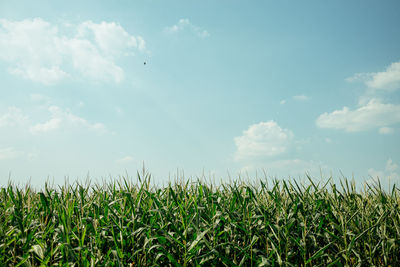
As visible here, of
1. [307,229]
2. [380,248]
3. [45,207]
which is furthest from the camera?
[45,207]

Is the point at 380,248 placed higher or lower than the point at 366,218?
lower

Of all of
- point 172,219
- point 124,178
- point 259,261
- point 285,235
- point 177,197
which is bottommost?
point 259,261

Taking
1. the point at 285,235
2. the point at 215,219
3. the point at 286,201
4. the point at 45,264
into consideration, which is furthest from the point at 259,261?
the point at 45,264

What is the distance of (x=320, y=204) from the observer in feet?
14.3

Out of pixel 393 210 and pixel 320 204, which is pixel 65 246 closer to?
pixel 320 204

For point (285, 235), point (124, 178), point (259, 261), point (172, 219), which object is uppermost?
point (124, 178)

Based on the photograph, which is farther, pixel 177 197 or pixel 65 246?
pixel 177 197

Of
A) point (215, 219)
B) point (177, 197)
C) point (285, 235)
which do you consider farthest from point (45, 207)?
point (285, 235)

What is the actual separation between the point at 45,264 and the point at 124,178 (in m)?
2.12

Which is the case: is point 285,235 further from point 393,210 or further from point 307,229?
point 393,210

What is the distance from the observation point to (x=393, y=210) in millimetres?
4309

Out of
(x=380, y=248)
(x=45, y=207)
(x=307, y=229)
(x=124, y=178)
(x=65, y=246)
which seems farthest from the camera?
(x=124, y=178)

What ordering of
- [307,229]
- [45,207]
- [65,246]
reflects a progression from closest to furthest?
[65,246]
[307,229]
[45,207]

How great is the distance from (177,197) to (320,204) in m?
2.11
